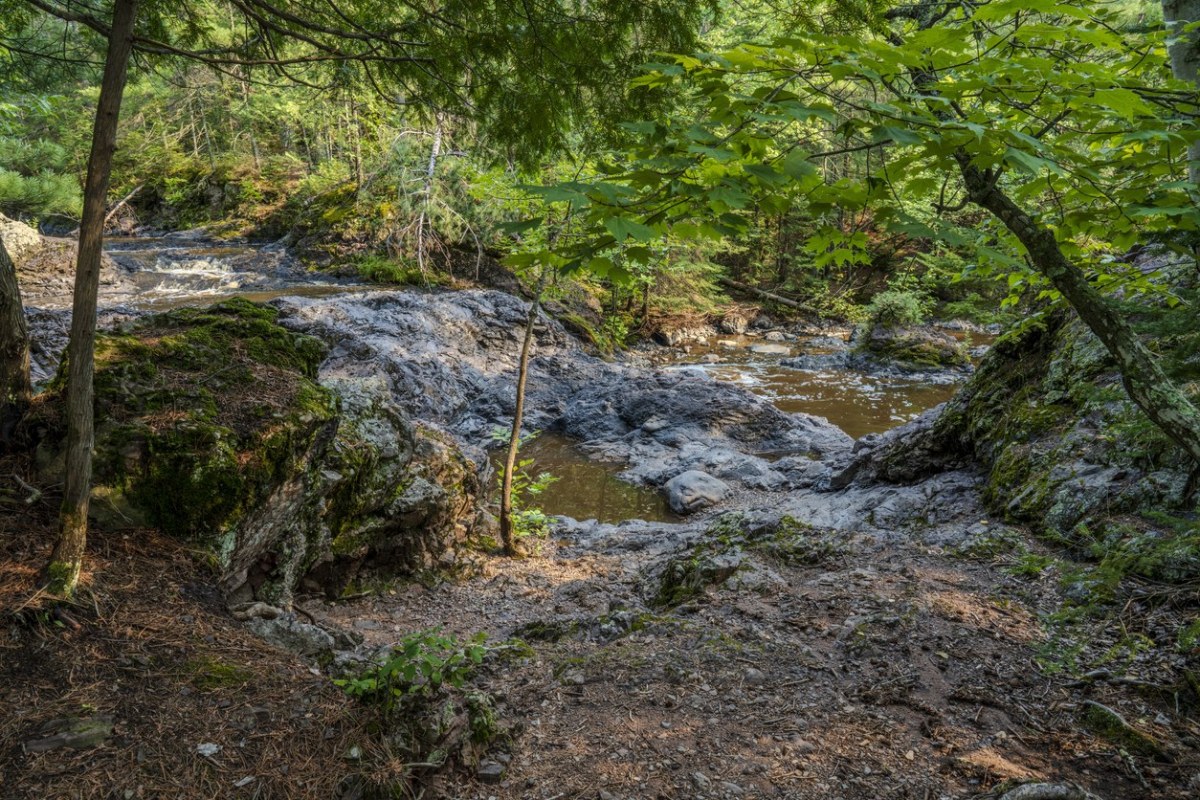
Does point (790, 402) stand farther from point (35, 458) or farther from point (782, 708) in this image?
point (35, 458)

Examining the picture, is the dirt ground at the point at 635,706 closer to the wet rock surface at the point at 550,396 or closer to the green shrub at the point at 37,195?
the wet rock surface at the point at 550,396

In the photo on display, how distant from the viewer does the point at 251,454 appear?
3.55m

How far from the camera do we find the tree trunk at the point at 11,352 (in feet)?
10.3

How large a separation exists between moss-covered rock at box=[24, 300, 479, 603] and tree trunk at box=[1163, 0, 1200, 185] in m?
4.54

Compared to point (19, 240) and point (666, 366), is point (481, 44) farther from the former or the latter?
point (19, 240)

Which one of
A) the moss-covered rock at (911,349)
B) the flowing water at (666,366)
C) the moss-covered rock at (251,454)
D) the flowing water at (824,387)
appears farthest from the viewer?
the moss-covered rock at (911,349)

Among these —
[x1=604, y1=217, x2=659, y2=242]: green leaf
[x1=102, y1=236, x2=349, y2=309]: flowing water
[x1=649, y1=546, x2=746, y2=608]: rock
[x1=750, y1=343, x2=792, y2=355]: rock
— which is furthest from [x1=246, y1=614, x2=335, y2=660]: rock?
[x1=750, y1=343, x2=792, y2=355]: rock

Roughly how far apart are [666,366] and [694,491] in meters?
8.34

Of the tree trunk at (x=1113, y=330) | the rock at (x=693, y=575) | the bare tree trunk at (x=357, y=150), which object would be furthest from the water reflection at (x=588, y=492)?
the bare tree trunk at (x=357, y=150)

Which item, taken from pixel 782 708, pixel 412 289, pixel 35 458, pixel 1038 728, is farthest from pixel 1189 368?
pixel 412 289

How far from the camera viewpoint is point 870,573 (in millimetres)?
4582

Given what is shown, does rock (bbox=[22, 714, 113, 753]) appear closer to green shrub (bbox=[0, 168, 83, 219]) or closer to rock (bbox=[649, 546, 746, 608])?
rock (bbox=[649, 546, 746, 608])

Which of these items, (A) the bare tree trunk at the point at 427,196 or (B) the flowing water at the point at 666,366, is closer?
(B) the flowing water at the point at 666,366

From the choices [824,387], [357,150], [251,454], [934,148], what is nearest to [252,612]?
[251,454]
